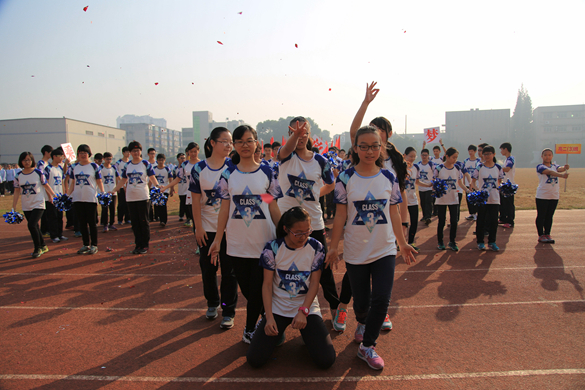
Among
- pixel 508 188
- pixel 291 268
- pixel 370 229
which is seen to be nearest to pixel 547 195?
pixel 508 188

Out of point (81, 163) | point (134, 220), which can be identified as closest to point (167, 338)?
point (134, 220)

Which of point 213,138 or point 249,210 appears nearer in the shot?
point 249,210

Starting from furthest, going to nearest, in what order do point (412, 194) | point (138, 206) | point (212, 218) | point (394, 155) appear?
point (412, 194) → point (138, 206) → point (212, 218) → point (394, 155)

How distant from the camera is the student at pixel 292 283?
3.30m

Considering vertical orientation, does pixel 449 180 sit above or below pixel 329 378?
above

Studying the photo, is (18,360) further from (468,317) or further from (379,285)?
(468,317)

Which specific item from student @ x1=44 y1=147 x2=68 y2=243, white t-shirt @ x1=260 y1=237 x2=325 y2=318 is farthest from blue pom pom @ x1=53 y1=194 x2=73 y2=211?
white t-shirt @ x1=260 y1=237 x2=325 y2=318

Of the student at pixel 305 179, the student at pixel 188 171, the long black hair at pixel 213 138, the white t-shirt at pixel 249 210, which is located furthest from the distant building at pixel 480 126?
the white t-shirt at pixel 249 210

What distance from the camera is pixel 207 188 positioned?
4.25 metres

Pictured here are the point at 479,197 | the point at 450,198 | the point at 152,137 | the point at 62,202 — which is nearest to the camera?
the point at 479,197

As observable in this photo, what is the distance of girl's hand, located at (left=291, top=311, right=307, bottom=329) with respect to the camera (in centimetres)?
326

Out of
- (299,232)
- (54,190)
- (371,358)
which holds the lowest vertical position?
(371,358)

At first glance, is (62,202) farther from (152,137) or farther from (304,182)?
(152,137)

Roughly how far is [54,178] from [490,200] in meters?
11.0
